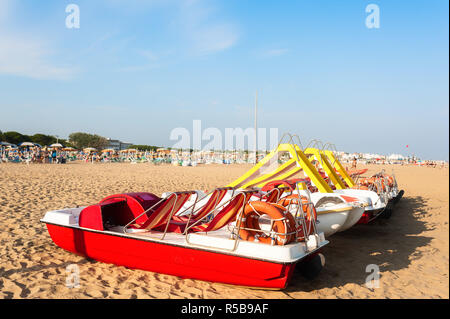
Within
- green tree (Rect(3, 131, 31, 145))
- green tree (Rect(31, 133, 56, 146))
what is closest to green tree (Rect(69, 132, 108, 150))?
green tree (Rect(31, 133, 56, 146))

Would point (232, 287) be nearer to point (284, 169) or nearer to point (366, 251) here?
point (366, 251)

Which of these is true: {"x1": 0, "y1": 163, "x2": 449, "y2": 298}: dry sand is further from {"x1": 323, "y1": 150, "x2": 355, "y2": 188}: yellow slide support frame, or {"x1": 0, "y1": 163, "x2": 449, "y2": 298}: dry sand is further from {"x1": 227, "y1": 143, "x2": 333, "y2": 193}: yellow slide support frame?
{"x1": 323, "y1": 150, "x2": 355, "y2": 188}: yellow slide support frame

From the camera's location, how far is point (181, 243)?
166 inches

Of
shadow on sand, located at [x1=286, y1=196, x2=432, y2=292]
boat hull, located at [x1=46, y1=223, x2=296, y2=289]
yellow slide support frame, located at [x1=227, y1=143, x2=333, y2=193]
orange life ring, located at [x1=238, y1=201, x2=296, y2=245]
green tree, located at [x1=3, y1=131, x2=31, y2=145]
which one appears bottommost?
shadow on sand, located at [x1=286, y1=196, x2=432, y2=292]

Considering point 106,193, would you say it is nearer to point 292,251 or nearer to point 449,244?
point 292,251

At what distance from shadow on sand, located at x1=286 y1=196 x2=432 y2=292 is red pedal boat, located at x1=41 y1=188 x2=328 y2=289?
0.65 m

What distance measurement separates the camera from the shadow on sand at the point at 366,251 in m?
4.70

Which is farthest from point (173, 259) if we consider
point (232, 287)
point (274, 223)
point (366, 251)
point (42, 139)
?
point (42, 139)

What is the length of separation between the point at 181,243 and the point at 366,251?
378 centimetres

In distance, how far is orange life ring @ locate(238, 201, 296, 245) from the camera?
13.3 feet

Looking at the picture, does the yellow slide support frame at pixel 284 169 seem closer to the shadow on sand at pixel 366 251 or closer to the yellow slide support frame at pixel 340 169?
the shadow on sand at pixel 366 251

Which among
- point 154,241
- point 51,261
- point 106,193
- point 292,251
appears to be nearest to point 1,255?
point 51,261
